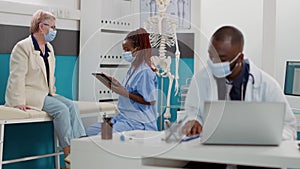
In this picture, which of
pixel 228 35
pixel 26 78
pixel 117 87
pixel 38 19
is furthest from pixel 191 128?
pixel 38 19

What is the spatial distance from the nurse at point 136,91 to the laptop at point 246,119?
2.62 feet

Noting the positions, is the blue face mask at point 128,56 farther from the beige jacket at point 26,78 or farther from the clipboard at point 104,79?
the beige jacket at point 26,78

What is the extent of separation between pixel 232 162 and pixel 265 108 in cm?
24

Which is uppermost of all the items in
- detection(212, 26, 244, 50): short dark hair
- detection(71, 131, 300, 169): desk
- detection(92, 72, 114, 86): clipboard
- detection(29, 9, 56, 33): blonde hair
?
detection(29, 9, 56, 33): blonde hair

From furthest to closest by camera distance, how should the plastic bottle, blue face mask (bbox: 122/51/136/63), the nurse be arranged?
blue face mask (bbox: 122/51/136/63)
the nurse
the plastic bottle

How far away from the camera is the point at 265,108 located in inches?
81.7

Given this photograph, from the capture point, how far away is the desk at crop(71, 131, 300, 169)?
6.68 feet

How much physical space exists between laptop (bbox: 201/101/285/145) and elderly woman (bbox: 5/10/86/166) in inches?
82.4

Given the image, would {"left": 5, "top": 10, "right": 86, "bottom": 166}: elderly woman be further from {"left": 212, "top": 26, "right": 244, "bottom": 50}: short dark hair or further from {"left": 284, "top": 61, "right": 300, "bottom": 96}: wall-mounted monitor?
{"left": 212, "top": 26, "right": 244, "bottom": 50}: short dark hair

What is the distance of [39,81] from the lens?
4.10 metres

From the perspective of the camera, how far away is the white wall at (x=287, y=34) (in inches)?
215

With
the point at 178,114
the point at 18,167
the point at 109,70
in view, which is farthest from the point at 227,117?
the point at 18,167

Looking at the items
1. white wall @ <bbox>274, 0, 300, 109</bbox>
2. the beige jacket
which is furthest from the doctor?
white wall @ <bbox>274, 0, 300, 109</bbox>

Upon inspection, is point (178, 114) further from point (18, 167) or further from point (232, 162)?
point (18, 167)
